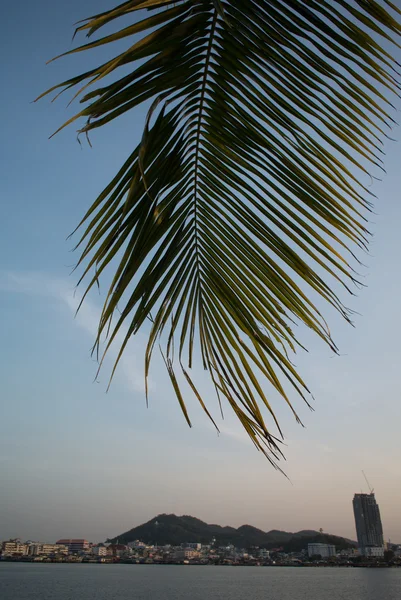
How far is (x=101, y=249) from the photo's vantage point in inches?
38.6

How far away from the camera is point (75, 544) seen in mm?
182125

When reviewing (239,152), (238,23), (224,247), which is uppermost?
(238,23)

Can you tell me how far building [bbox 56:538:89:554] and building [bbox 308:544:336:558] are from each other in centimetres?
8465

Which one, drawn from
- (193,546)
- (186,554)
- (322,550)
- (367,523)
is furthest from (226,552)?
(367,523)

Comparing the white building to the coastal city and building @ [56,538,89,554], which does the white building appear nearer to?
the coastal city

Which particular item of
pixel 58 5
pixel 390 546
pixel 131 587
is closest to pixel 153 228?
pixel 58 5

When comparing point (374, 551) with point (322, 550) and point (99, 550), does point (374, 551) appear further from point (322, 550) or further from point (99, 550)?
point (99, 550)

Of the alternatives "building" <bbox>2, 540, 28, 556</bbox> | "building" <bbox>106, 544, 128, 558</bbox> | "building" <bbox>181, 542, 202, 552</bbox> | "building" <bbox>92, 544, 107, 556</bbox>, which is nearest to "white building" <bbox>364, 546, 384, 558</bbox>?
"building" <bbox>181, 542, 202, 552</bbox>

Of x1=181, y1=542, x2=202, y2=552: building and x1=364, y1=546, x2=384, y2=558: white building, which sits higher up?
x1=181, y1=542, x2=202, y2=552: building

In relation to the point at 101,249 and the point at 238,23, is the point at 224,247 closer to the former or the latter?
the point at 101,249

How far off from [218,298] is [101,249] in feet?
1.19

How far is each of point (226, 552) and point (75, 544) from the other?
59.7 m

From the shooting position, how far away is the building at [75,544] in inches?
7032

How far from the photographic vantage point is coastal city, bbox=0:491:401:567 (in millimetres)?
144025
